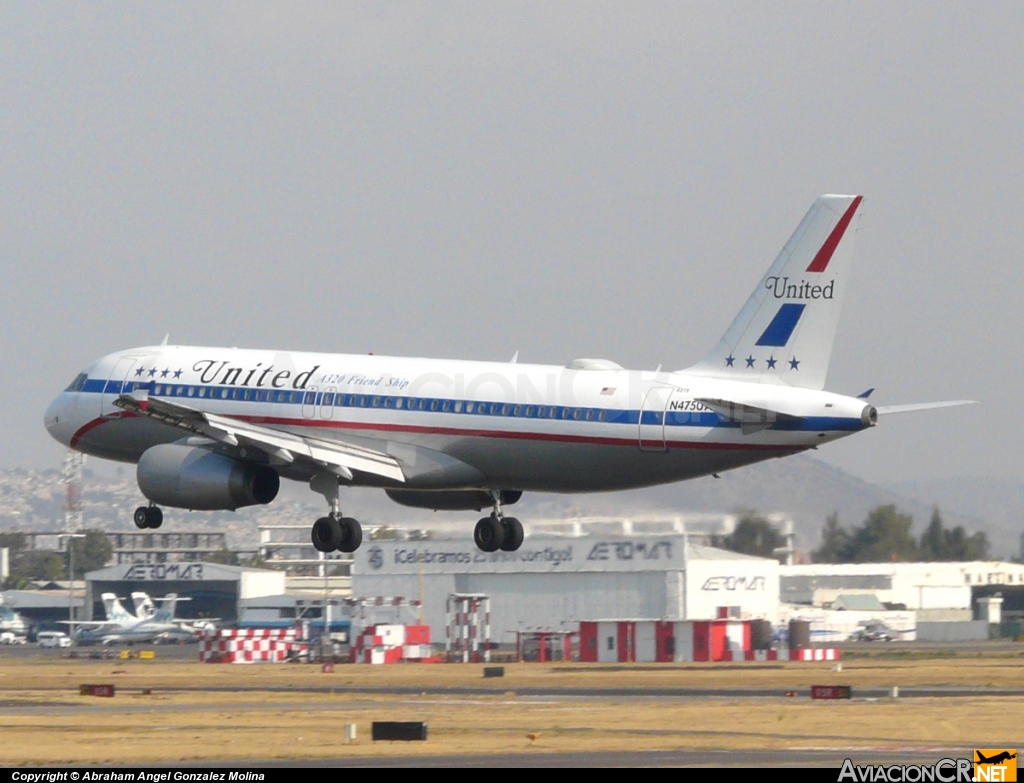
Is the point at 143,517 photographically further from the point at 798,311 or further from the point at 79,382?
the point at 798,311

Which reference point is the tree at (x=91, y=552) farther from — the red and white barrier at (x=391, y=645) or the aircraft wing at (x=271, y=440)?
the aircraft wing at (x=271, y=440)

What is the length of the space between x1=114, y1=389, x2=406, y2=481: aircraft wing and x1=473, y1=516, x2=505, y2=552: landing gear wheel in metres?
4.04

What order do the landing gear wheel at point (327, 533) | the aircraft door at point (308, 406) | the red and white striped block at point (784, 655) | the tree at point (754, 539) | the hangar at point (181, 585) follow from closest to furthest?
the aircraft door at point (308, 406) → the landing gear wheel at point (327, 533) → the red and white striped block at point (784, 655) → the tree at point (754, 539) → the hangar at point (181, 585)

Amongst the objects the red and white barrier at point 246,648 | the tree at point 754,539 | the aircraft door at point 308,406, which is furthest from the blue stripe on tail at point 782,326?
the red and white barrier at point 246,648

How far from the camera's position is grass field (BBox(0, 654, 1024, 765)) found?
37.9 meters

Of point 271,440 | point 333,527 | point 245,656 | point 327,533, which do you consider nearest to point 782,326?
point 333,527

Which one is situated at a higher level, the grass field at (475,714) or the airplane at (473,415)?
the airplane at (473,415)

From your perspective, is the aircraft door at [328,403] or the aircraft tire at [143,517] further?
the aircraft tire at [143,517]

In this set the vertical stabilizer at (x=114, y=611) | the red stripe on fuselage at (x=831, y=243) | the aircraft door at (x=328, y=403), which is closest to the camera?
the red stripe on fuselage at (x=831, y=243)

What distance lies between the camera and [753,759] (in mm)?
34156

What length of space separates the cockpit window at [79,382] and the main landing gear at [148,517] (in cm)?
452

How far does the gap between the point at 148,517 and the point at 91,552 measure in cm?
12901

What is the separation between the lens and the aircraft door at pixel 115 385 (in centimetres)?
5344

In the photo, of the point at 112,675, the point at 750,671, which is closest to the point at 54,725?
the point at 112,675
